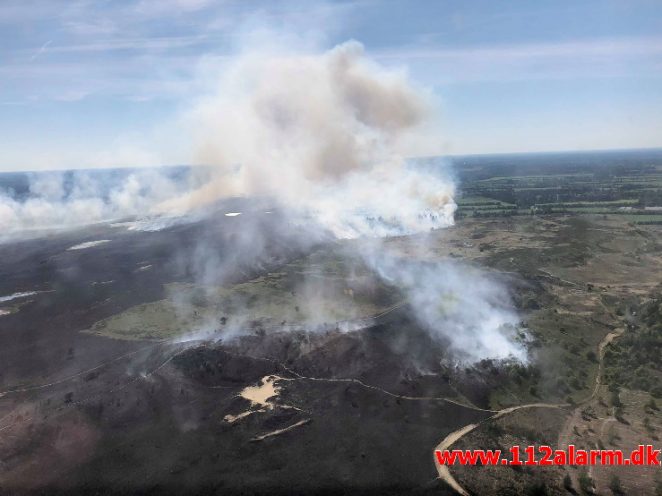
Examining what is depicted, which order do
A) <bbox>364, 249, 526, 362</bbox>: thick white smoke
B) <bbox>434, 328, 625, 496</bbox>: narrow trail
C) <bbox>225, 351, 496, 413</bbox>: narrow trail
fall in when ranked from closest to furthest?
<bbox>434, 328, 625, 496</bbox>: narrow trail < <bbox>225, 351, 496, 413</bbox>: narrow trail < <bbox>364, 249, 526, 362</bbox>: thick white smoke

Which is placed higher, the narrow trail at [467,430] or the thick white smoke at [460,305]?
the thick white smoke at [460,305]

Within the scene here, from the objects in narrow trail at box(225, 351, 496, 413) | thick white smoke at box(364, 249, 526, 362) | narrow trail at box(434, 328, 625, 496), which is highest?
thick white smoke at box(364, 249, 526, 362)

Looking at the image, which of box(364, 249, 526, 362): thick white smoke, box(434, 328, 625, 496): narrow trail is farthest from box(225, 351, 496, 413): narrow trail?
box(364, 249, 526, 362): thick white smoke

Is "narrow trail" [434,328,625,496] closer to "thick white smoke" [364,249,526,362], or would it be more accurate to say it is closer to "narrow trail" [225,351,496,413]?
"narrow trail" [225,351,496,413]

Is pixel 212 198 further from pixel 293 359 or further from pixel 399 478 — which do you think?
pixel 399 478

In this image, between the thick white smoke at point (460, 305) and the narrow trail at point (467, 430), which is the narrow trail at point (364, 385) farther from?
the thick white smoke at point (460, 305)

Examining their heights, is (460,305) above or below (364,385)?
above

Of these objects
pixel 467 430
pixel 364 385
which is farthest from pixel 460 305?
pixel 467 430

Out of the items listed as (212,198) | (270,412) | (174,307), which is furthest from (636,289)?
(212,198)

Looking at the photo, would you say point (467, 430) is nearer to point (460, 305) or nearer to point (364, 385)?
point (364, 385)

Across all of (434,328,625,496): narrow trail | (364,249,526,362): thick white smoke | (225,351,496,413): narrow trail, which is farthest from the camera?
(364,249,526,362): thick white smoke

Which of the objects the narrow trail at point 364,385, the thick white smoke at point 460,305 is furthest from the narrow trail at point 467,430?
the thick white smoke at point 460,305
